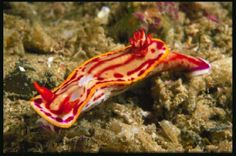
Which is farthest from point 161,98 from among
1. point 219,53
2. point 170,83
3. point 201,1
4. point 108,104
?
point 201,1

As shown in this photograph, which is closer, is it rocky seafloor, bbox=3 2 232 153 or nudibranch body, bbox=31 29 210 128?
nudibranch body, bbox=31 29 210 128

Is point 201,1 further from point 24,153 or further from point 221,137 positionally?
point 24,153

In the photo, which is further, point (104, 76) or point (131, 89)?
point (131, 89)

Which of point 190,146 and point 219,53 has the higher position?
point 219,53

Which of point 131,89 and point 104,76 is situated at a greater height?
point 104,76
